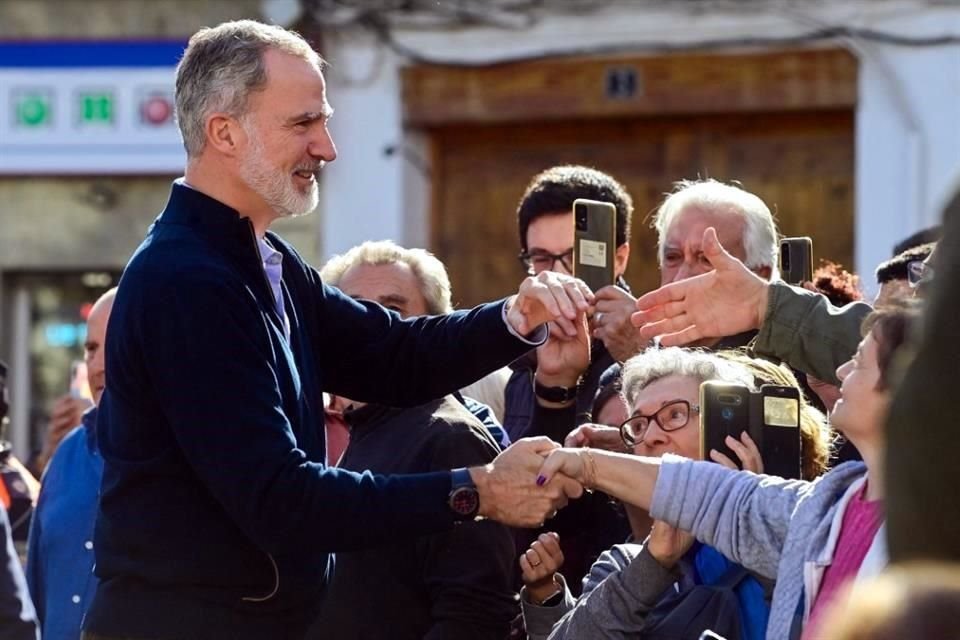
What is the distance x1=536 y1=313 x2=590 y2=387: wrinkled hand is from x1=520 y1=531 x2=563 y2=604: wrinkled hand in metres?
0.64

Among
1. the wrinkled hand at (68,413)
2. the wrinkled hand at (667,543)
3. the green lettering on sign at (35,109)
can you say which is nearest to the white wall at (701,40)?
the green lettering on sign at (35,109)

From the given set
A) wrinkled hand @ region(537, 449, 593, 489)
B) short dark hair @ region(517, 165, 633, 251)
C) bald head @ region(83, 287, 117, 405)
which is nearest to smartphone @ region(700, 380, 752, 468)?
wrinkled hand @ region(537, 449, 593, 489)

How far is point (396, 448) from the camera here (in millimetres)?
4434

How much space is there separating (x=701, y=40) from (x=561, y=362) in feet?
17.1

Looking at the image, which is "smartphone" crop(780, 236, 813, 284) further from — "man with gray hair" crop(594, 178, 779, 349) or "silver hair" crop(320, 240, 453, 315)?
"silver hair" crop(320, 240, 453, 315)

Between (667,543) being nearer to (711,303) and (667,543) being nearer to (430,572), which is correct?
(711,303)

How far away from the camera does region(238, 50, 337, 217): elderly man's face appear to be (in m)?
3.78

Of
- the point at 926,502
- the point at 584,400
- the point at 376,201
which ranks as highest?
the point at 926,502

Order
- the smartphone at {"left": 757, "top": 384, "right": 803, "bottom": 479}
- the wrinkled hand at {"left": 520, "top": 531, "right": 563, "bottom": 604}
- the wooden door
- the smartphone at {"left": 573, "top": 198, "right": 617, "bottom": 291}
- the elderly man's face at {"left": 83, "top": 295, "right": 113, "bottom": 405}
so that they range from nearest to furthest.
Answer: the smartphone at {"left": 757, "top": 384, "right": 803, "bottom": 479}, the wrinkled hand at {"left": 520, "top": 531, "right": 563, "bottom": 604}, the smartphone at {"left": 573, "top": 198, "right": 617, "bottom": 291}, the elderly man's face at {"left": 83, "top": 295, "right": 113, "bottom": 405}, the wooden door

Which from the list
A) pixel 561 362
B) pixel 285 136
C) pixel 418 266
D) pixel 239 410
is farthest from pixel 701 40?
pixel 239 410

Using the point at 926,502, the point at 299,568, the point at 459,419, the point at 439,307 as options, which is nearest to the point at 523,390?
the point at 439,307

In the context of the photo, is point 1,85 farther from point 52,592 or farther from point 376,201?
point 52,592

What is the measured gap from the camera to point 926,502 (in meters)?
1.99

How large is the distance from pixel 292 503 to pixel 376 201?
6.83 meters
